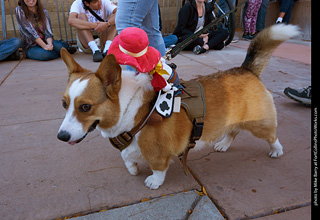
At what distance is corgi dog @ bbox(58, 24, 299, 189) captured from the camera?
1.70m

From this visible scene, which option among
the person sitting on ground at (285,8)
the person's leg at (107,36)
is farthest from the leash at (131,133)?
the person sitting on ground at (285,8)

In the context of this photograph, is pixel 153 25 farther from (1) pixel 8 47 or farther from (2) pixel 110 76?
(1) pixel 8 47

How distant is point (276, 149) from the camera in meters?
2.50

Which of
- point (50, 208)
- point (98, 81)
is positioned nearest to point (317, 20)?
point (98, 81)

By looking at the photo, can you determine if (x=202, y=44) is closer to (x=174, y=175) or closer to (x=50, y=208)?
(x=174, y=175)

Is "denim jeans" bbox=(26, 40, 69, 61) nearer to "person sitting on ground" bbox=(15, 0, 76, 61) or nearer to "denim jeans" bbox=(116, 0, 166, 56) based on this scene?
"person sitting on ground" bbox=(15, 0, 76, 61)

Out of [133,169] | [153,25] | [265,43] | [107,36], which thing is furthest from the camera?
[107,36]

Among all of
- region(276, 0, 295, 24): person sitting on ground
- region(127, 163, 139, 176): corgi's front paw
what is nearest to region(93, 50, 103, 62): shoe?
region(127, 163, 139, 176): corgi's front paw

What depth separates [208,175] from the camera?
7.43 ft

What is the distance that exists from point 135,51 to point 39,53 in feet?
18.3

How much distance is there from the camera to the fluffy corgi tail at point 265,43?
2258mm

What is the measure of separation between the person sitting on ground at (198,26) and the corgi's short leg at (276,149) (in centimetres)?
471

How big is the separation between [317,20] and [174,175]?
1.65 m

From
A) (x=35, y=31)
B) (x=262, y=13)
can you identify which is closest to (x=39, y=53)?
(x=35, y=31)
